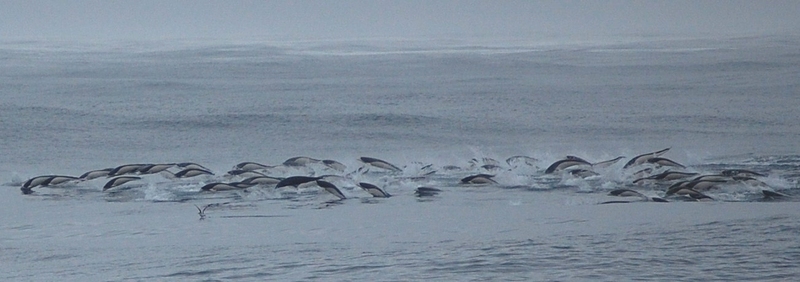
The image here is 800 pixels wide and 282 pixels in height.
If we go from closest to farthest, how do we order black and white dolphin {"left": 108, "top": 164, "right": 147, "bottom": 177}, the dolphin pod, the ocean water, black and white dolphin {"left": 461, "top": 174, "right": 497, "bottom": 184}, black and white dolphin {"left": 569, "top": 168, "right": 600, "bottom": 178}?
1. the ocean water
2. the dolphin pod
3. black and white dolphin {"left": 461, "top": 174, "right": 497, "bottom": 184}
4. black and white dolphin {"left": 569, "top": 168, "right": 600, "bottom": 178}
5. black and white dolphin {"left": 108, "top": 164, "right": 147, "bottom": 177}

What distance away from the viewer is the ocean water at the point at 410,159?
5.02 metres

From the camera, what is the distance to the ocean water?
5020mm

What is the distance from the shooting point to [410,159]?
9000 millimetres

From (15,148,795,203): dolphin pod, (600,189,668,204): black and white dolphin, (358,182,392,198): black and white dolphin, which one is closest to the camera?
(600,189,668,204): black and white dolphin

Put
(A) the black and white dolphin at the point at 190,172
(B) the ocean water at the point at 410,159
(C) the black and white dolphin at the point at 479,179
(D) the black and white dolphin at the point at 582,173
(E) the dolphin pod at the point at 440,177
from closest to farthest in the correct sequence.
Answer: (B) the ocean water at the point at 410,159 < (E) the dolphin pod at the point at 440,177 < (C) the black and white dolphin at the point at 479,179 < (D) the black and white dolphin at the point at 582,173 < (A) the black and white dolphin at the point at 190,172

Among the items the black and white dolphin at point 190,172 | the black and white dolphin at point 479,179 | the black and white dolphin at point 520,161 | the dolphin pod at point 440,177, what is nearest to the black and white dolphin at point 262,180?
the dolphin pod at point 440,177

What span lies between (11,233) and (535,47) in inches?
671

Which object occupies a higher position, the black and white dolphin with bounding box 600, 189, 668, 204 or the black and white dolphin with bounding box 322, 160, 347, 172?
the black and white dolphin with bounding box 600, 189, 668, 204

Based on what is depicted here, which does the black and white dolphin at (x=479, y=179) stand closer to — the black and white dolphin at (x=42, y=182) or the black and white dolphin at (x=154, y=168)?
the black and white dolphin at (x=154, y=168)

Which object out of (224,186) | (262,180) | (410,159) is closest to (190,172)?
(224,186)

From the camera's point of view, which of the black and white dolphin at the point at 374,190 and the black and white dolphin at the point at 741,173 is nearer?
the black and white dolphin at the point at 374,190

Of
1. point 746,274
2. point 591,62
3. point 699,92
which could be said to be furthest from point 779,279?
point 591,62

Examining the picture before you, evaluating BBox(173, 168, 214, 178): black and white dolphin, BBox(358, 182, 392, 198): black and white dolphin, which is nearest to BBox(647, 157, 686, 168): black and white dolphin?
BBox(358, 182, 392, 198): black and white dolphin

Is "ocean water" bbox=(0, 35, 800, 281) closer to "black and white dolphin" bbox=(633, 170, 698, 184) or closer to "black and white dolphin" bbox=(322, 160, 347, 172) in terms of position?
"black and white dolphin" bbox=(633, 170, 698, 184)
